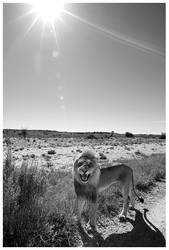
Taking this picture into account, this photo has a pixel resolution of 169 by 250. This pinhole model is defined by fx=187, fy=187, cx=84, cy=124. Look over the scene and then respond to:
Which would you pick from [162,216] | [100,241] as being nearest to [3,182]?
[100,241]

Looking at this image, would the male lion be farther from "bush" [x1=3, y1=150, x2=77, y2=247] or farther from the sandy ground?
the sandy ground

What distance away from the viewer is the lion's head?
3.27 meters

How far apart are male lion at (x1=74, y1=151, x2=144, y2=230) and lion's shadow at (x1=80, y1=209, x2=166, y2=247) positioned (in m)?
0.34

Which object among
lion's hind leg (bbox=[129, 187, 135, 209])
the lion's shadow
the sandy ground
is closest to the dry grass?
the lion's shadow

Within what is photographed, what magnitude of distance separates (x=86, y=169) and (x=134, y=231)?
205 centimetres

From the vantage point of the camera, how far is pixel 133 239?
12.4ft

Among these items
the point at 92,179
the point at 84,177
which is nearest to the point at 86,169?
the point at 84,177

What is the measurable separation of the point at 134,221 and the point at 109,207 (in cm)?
79

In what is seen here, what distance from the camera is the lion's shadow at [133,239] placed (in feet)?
11.8

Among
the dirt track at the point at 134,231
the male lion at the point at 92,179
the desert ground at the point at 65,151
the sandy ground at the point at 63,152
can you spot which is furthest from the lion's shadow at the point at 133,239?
the sandy ground at the point at 63,152

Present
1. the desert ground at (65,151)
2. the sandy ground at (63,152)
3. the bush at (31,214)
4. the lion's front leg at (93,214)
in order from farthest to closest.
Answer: the desert ground at (65,151), the sandy ground at (63,152), the lion's front leg at (93,214), the bush at (31,214)

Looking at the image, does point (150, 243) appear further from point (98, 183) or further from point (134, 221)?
point (98, 183)

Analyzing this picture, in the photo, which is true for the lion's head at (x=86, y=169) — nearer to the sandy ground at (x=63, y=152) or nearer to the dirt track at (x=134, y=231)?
the dirt track at (x=134, y=231)

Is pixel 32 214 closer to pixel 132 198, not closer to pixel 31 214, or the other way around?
pixel 31 214
